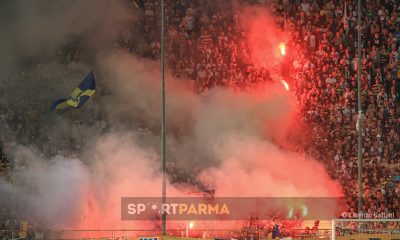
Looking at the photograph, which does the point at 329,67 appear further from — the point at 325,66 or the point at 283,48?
the point at 283,48

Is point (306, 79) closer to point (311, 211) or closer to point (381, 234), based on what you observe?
point (311, 211)

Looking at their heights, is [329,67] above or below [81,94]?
above

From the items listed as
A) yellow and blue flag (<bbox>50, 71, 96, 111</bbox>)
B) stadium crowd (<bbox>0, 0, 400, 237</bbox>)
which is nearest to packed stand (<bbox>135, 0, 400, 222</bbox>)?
stadium crowd (<bbox>0, 0, 400, 237</bbox>)

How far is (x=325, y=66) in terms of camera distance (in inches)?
1041

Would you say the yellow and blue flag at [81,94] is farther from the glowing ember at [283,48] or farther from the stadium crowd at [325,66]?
the glowing ember at [283,48]

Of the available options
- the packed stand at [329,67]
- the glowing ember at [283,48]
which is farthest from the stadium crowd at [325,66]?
the glowing ember at [283,48]

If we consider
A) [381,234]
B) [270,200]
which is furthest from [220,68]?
[381,234]

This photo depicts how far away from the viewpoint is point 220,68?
27.4 meters

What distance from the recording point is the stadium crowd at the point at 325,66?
2519 cm

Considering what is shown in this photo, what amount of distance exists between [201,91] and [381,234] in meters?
9.27

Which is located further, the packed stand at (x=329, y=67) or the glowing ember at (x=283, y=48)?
the glowing ember at (x=283, y=48)

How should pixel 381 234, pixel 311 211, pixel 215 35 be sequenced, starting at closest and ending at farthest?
pixel 381 234 < pixel 311 211 < pixel 215 35

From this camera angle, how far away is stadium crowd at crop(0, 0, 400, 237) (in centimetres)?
2519

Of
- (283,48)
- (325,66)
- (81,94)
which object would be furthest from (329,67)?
(81,94)
